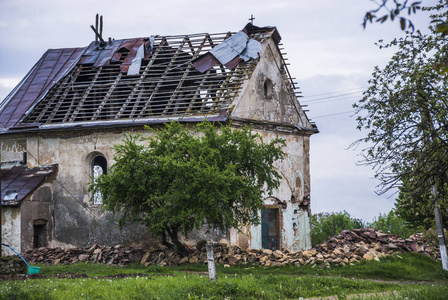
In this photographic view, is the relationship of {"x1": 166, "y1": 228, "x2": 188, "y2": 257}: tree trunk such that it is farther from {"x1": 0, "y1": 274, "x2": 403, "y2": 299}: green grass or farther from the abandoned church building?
{"x1": 0, "y1": 274, "x2": 403, "y2": 299}: green grass

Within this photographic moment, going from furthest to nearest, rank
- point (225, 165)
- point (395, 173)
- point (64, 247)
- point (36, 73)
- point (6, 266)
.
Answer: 1. point (36, 73)
2. point (64, 247)
3. point (225, 165)
4. point (6, 266)
5. point (395, 173)

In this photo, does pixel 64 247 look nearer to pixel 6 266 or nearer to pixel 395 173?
pixel 6 266

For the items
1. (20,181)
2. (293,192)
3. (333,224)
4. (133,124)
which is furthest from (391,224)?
(20,181)

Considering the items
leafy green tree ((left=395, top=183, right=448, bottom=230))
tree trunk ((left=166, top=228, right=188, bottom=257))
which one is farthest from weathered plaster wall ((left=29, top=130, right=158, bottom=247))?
leafy green tree ((left=395, top=183, right=448, bottom=230))

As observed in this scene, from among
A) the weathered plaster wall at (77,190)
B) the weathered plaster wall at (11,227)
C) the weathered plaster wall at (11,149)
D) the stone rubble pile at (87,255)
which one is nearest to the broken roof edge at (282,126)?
the weathered plaster wall at (77,190)

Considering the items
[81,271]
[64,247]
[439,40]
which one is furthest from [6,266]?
[439,40]

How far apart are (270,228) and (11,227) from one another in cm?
1123

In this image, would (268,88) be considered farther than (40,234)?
Yes

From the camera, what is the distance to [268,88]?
27.0m

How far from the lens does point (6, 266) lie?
1836 centimetres

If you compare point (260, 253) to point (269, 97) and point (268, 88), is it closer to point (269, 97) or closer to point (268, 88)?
point (269, 97)

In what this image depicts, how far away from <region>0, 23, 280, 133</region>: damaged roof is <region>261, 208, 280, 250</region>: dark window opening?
510 cm

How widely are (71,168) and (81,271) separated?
7.26 meters

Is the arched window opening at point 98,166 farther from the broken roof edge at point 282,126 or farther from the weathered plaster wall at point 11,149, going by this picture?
the broken roof edge at point 282,126
